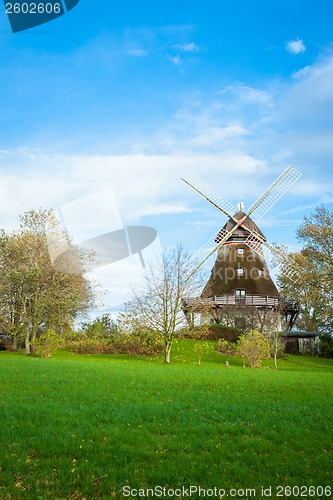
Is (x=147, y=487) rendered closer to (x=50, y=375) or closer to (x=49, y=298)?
(x=50, y=375)

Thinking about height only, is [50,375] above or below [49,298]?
below

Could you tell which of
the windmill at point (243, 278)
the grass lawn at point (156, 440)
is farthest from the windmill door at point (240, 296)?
the grass lawn at point (156, 440)

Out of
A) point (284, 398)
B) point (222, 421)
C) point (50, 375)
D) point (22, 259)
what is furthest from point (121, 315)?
point (222, 421)

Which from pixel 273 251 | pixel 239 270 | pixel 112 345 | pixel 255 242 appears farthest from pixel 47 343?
pixel 273 251

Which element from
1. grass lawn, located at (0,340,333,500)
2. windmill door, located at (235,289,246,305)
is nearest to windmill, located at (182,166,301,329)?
windmill door, located at (235,289,246,305)

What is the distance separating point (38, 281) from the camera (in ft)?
128

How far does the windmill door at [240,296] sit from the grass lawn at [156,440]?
31456 millimetres

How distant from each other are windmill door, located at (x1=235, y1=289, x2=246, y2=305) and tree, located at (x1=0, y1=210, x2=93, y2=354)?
568 inches

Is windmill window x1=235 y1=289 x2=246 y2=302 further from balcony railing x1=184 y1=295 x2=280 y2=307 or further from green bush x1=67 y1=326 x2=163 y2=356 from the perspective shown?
green bush x1=67 y1=326 x2=163 y2=356

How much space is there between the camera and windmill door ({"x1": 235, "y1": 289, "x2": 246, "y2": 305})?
151 ft

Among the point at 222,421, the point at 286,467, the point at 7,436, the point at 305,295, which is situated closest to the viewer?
the point at 286,467

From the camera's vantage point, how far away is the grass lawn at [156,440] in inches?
260

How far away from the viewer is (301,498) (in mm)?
6273

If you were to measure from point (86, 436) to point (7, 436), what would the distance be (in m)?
1.42
